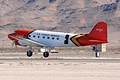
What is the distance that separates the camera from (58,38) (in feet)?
195

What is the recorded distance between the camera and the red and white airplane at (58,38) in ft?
189

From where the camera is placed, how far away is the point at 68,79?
85.7 ft

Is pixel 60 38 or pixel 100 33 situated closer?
pixel 100 33

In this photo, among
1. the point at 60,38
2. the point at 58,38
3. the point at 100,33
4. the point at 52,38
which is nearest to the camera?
the point at 100,33

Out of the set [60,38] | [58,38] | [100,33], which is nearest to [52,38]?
[58,38]

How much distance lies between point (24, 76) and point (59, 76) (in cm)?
200

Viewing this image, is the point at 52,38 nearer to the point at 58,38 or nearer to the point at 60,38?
the point at 58,38

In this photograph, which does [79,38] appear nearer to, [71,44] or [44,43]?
[71,44]

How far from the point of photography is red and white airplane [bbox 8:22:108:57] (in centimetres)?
5769

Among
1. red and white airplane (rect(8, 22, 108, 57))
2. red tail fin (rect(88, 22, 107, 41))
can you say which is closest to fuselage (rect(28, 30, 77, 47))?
red and white airplane (rect(8, 22, 108, 57))

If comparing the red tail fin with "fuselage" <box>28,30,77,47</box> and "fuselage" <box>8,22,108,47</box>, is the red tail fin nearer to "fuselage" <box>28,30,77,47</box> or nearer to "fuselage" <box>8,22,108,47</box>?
"fuselage" <box>8,22,108,47</box>

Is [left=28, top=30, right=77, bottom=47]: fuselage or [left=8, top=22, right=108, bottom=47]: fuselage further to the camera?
[left=28, top=30, right=77, bottom=47]: fuselage

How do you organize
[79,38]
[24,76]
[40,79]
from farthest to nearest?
[79,38] < [24,76] < [40,79]

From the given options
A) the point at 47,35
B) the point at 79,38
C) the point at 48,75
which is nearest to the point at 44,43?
the point at 47,35
